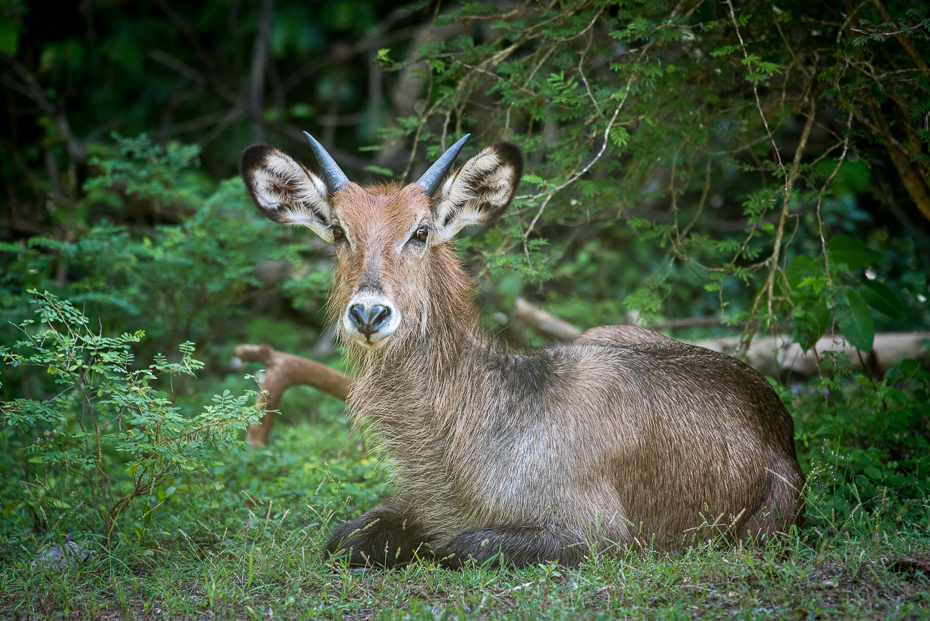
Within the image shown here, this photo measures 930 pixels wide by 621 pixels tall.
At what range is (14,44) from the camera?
8.05m

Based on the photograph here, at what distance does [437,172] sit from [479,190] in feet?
0.87

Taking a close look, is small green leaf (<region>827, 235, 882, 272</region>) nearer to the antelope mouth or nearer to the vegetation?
the vegetation

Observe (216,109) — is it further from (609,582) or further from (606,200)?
(609,582)

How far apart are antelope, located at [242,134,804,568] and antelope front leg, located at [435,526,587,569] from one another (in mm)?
25

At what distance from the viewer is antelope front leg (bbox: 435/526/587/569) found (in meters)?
3.55

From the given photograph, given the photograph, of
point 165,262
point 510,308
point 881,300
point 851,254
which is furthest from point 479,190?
point 510,308

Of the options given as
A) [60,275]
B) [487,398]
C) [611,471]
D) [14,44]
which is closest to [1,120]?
[14,44]

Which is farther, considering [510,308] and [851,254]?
[510,308]

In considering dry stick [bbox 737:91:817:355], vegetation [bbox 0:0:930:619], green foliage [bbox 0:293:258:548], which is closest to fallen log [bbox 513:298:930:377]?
vegetation [bbox 0:0:930:619]

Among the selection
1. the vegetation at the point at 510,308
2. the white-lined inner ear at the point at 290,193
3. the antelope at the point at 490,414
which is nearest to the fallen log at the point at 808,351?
the vegetation at the point at 510,308

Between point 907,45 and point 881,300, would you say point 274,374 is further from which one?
point 907,45

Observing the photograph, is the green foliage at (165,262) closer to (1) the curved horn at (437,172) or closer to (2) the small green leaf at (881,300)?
(1) the curved horn at (437,172)

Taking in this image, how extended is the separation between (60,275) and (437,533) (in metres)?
5.76

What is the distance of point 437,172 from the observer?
4.28 meters
